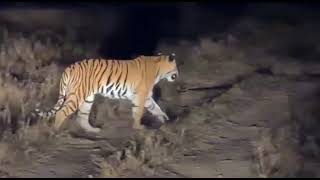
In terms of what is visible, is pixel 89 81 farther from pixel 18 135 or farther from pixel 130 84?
pixel 18 135

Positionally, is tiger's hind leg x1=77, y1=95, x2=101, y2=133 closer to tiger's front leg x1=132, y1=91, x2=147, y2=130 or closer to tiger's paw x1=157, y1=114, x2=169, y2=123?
tiger's front leg x1=132, y1=91, x2=147, y2=130

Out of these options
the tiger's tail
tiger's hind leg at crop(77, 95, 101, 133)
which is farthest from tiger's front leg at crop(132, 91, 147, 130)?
the tiger's tail

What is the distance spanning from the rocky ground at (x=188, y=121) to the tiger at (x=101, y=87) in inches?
6.5

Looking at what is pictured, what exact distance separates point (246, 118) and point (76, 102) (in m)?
2.04

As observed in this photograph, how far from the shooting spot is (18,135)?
7.71 m

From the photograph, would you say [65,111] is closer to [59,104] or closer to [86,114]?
[59,104]

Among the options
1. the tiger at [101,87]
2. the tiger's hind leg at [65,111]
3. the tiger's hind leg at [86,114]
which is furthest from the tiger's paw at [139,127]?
the tiger's hind leg at [65,111]

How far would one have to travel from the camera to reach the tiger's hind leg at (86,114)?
316 inches

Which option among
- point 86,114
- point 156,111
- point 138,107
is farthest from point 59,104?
point 156,111

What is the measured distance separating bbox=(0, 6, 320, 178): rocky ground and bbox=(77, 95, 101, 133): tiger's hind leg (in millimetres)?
99

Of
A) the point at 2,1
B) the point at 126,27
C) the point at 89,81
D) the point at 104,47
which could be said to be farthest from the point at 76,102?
the point at 2,1

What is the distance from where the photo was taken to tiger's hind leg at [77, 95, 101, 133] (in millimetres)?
8016

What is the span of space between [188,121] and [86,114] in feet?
3.88

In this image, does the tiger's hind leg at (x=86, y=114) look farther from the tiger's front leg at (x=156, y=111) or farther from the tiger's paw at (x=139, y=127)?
the tiger's front leg at (x=156, y=111)
